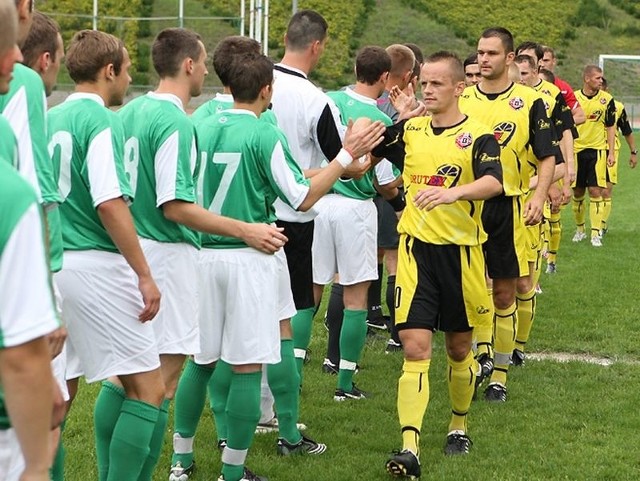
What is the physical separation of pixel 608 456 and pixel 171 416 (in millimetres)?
2735

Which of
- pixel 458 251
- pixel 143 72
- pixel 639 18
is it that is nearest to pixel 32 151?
pixel 458 251

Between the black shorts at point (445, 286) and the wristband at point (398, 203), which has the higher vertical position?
the black shorts at point (445, 286)

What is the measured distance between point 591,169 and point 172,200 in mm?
11679

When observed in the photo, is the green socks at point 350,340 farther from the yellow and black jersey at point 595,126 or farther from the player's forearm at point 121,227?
the yellow and black jersey at point 595,126

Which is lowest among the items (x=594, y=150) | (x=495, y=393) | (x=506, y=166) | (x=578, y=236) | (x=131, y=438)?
(x=578, y=236)

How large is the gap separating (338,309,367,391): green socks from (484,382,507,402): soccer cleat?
0.95 meters

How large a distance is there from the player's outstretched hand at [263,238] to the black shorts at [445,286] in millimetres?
973

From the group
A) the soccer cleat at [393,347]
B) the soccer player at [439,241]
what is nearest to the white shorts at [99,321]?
the soccer player at [439,241]

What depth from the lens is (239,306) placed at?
5297mm

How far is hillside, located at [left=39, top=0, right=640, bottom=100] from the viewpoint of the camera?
49781 millimetres

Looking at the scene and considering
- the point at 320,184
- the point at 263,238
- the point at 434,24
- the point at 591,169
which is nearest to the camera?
the point at 263,238

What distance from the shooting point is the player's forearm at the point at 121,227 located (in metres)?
4.32

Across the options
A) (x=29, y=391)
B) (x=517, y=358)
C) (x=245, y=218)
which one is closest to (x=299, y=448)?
(x=245, y=218)

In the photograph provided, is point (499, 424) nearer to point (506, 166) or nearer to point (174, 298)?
point (506, 166)
